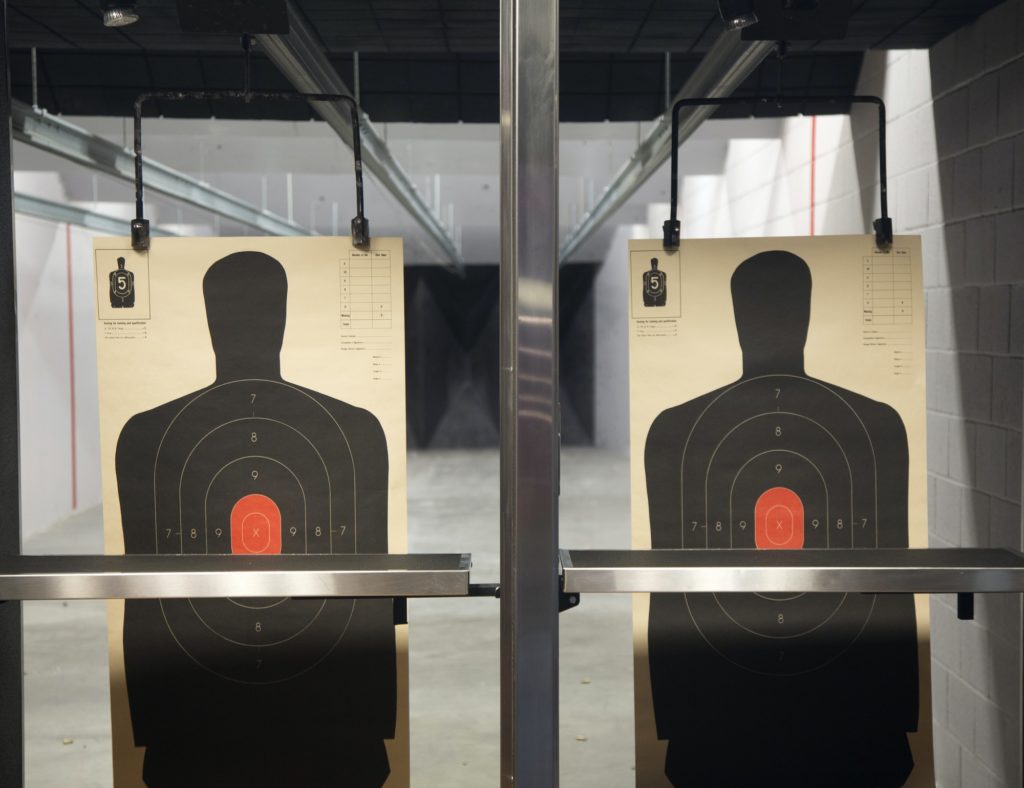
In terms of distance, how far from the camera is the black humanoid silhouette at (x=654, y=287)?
1.12 metres

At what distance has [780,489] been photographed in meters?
1.17

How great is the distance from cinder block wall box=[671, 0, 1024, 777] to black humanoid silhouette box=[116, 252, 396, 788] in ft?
3.65

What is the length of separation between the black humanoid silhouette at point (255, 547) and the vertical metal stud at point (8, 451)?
4.7 inches

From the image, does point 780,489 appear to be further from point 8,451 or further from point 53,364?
point 53,364

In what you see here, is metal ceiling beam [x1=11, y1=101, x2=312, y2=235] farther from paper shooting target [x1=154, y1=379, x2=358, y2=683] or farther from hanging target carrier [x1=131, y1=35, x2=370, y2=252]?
paper shooting target [x1=154, y1=379, x2=358, y2=683]

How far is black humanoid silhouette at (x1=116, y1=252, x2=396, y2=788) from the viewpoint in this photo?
44.7 inches

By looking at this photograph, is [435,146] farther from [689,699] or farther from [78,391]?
[689,699]

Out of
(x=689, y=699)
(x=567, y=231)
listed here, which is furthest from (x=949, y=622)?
(x=567, y=231)

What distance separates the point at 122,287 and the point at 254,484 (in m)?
0.27

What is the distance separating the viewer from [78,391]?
600cm

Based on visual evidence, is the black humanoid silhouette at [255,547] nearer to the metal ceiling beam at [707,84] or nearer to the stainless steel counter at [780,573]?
the stainless steel counter at [780,573]

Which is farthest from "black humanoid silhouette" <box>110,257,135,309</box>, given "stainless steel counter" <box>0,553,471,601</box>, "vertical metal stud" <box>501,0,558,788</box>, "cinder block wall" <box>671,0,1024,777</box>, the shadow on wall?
the shadow on wall

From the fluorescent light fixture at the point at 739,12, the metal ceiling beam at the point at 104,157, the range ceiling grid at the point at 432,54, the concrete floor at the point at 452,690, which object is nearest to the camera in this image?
the fluorescent light fixture at the point at 739,12

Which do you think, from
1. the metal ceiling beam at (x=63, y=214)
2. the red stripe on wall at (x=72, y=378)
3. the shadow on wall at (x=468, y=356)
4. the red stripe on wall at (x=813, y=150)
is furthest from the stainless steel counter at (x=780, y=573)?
the shadow on wall at (x=468, y=356)
